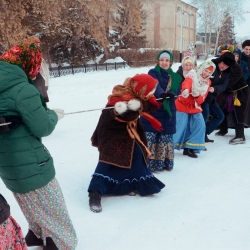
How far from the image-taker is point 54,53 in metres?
24.1

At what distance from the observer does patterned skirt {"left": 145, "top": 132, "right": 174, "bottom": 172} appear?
456 centimetres

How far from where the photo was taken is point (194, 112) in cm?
525

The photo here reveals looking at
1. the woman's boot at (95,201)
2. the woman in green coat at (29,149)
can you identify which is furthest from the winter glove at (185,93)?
the woman in green coat at (29,149)

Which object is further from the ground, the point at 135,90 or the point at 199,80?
the point at 135,90

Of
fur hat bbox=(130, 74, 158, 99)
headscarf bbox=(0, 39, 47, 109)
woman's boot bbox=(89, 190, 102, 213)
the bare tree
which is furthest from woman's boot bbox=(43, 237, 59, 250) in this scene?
the bare tree

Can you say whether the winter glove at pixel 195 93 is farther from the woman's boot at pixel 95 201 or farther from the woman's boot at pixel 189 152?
the woman's boot at pixel 95 201

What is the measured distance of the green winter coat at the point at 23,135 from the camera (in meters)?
2.03

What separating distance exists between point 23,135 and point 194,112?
353cm

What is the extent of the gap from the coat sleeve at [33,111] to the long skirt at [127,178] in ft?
4.99

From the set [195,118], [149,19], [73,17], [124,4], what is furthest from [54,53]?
[195,118]

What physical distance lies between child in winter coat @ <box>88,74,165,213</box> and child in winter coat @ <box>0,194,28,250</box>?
1.38 metres

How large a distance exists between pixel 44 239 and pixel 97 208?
3.02 feet

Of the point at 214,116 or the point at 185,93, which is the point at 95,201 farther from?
the point at 214,116

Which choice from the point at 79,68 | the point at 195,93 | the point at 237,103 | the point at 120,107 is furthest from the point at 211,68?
the point at 79,68
